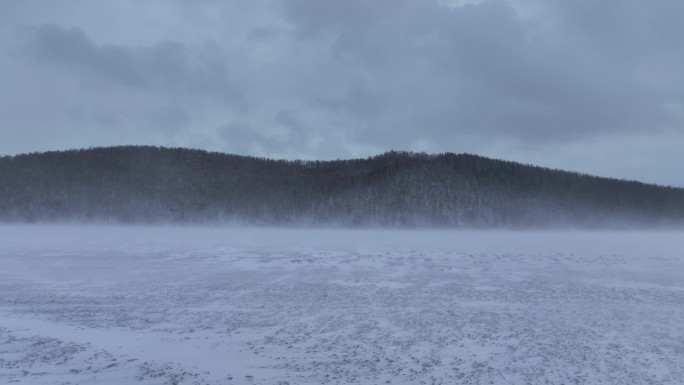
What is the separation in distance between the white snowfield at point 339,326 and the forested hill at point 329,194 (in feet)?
260

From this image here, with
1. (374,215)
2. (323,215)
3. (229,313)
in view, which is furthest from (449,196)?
(229,313)

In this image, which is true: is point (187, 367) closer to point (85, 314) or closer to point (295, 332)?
point (295, 332)

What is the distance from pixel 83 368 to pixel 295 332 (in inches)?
135

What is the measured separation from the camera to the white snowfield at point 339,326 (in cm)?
727

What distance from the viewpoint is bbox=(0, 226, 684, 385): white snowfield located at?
23.9 ft

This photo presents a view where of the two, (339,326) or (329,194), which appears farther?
(329,194)

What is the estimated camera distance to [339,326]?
32.7 feet

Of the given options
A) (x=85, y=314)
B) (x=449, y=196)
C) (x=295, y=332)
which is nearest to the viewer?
(x=295, y=332)

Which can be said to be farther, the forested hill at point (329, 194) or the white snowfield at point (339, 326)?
the forested hill at point (329, 194)

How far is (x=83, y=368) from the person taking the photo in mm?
7312

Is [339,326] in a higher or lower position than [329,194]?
lower

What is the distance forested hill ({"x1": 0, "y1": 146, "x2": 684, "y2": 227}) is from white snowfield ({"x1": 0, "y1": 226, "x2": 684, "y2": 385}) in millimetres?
79119

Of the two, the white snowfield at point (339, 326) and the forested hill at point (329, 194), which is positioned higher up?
the forested hill at point (329, 194)

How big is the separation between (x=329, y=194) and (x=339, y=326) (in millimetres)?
98958
